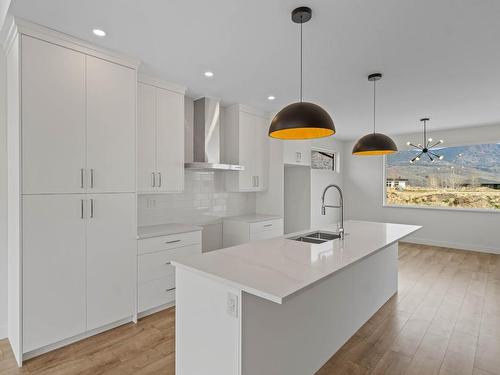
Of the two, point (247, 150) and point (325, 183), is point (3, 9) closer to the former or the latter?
point (247, 150)

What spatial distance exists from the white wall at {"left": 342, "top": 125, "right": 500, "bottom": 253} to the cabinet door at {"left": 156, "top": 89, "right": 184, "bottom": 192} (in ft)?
17.6

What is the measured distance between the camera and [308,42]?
234cm

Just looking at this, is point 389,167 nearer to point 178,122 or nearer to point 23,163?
point 178,122

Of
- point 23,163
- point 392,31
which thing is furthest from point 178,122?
point 392,31

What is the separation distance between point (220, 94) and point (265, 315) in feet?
9.79

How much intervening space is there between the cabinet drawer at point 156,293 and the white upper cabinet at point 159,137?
1023 millimetres

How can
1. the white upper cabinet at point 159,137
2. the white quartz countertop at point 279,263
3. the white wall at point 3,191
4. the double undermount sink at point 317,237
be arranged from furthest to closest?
the white upper cabinet at point 159,137 → the double undermount sink at point 317,237 → the white wall at point 3,191 → the white quartz countertop at point 279,263

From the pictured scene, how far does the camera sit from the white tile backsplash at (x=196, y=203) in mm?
3506

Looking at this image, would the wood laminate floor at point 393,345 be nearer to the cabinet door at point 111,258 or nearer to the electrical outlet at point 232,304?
the cabinet door at point 111,258

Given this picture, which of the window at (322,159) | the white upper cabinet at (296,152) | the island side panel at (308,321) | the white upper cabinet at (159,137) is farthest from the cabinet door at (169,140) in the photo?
the window at (322,159)

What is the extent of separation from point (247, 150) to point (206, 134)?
2.60 feet

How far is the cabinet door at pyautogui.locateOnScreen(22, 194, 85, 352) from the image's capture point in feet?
7.01

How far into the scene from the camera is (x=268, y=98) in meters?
3.88

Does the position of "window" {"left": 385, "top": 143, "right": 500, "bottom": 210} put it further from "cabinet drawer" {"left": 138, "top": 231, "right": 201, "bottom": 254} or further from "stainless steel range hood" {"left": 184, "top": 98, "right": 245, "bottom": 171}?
"cabinet drawer" {"left": 138, "top": 231, "right": 201, "bottom": 254}
